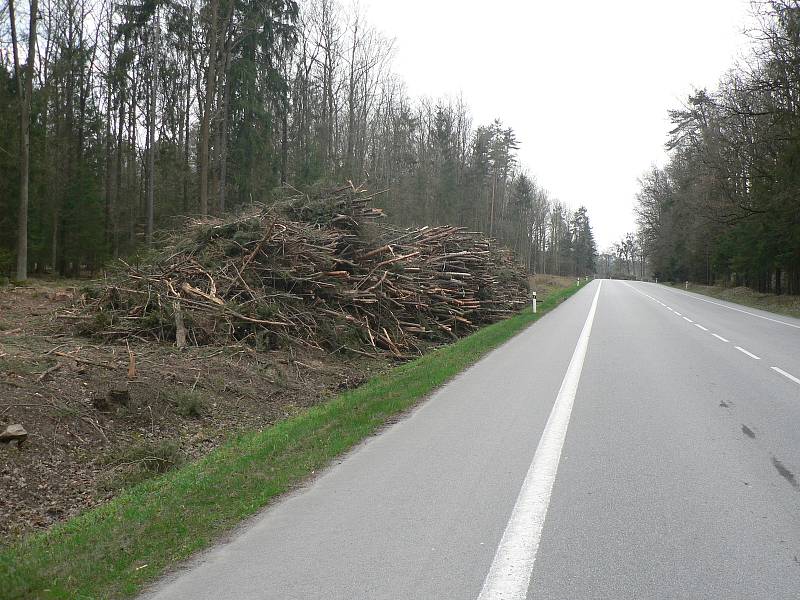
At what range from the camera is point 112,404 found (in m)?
8.20

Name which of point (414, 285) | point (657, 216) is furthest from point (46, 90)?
point (657, 216)

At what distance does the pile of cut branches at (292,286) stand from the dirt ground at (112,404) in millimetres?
795

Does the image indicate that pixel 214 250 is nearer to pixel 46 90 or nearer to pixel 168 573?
pixel 168 573

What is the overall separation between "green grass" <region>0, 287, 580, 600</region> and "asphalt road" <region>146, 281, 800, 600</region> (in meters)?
0.28

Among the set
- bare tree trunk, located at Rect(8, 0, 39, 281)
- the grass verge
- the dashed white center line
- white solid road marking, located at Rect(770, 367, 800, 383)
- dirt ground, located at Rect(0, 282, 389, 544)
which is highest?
bare tree trunk, located at Rect(8, 0, 39, 281)

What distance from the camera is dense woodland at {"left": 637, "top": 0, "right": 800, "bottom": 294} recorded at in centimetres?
2468

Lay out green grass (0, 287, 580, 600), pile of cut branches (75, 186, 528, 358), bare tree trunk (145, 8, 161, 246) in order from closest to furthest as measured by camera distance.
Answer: green grass (0, 287, 580, 600), pile of cut branches (75, 186, 528, 358), bare tree trunk (145, 8, 161, 246)

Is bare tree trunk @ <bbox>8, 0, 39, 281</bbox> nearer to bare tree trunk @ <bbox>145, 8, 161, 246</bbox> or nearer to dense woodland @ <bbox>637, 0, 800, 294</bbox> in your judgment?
bare tree trunk @ <bbox>145, 8, 161, 246</bbox>

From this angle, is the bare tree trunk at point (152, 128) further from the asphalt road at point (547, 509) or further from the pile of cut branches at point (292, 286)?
the asphalt road at point (547, 509)

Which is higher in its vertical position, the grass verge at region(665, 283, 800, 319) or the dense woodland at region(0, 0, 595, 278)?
the dense woodland at region(0, 0, 595, 278)

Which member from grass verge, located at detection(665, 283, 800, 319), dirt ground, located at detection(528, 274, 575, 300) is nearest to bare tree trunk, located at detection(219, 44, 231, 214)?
dirt ground, located at detection(528, 274, 575, 300)

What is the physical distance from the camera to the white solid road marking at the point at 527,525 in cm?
355

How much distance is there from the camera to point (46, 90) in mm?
27781

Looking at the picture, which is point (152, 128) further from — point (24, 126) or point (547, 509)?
point (547, 509)
